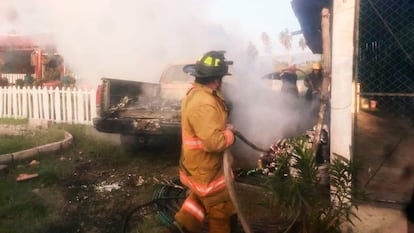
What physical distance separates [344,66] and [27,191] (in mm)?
4489

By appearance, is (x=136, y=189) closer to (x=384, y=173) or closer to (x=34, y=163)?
(x=34, y=163)

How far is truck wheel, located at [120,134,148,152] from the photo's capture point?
757 cm

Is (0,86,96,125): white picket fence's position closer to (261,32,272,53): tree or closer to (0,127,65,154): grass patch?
(0,127,65,154): grass patch

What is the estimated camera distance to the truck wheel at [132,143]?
24.8 ft

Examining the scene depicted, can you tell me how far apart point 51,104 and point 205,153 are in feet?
30.0

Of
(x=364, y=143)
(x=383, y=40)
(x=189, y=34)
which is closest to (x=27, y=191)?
(x=364, y=143)

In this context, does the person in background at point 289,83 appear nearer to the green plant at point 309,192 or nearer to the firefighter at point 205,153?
the green plant at point 309,192

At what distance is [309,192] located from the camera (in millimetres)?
3090

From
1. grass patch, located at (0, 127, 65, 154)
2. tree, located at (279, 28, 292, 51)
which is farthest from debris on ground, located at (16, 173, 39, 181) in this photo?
tree, located at (279, 28, 292, 51)

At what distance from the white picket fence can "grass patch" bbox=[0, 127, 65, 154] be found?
1.31 m

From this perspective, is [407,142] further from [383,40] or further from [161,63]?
[161,63]

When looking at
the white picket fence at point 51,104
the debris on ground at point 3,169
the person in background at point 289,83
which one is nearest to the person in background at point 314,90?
the person in background at point 289,83

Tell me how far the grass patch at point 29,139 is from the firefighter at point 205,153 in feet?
16.8

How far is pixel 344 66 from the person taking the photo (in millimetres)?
3859
